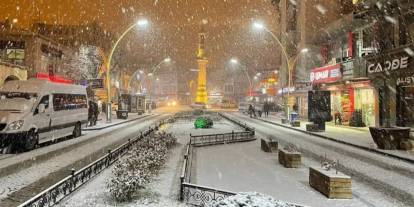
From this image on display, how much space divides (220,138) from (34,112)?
9.16 metres

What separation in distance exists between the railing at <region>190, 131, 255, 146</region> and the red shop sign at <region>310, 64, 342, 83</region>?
1350cm

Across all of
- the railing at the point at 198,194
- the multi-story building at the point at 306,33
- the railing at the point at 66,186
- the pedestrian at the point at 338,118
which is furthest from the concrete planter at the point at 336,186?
the multi-story building at the point at 306,33

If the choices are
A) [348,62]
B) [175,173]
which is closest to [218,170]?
[175,173]

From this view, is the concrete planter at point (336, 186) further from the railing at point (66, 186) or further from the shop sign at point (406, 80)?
the shop sign at point (406, 80)

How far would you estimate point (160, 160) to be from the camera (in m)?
12.4

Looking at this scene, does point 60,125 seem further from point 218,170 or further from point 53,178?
point 218,170

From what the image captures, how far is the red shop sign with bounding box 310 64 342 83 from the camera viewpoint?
105ft

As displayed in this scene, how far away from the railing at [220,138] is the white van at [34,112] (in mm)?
6947

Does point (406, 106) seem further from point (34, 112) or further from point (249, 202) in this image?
point (249, 202)

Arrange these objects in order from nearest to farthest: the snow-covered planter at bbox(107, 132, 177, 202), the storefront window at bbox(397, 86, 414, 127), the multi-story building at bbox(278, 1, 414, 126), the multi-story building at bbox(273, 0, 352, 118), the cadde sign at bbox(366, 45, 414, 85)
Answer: the snow-covered planter at bbox(107, 132, 177, 202) < the cadde sign at bbox(366, 45, 414, 85) < the storefront window at bbox(397, 86, 414, 127) < the multi-story building at bbox(278, 1, 414, 126) < the multi-story building at bbox(273, 0, 352, 118)

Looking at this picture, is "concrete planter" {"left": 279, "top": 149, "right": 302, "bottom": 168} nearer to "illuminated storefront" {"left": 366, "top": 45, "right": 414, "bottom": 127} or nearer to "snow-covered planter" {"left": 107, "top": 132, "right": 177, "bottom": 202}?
"snow-covered planter" {"left": 107, "top": 132, "right": 177, "bottom": 202}

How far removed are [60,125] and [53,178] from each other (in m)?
9.71

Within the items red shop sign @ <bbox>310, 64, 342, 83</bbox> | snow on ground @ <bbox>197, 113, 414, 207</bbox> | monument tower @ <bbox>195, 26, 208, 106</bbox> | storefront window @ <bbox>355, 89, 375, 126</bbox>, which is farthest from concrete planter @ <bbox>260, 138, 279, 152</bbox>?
monument tower @ <bbox>195, 26, 208, 106</bbox>

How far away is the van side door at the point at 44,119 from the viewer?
1742 cm
